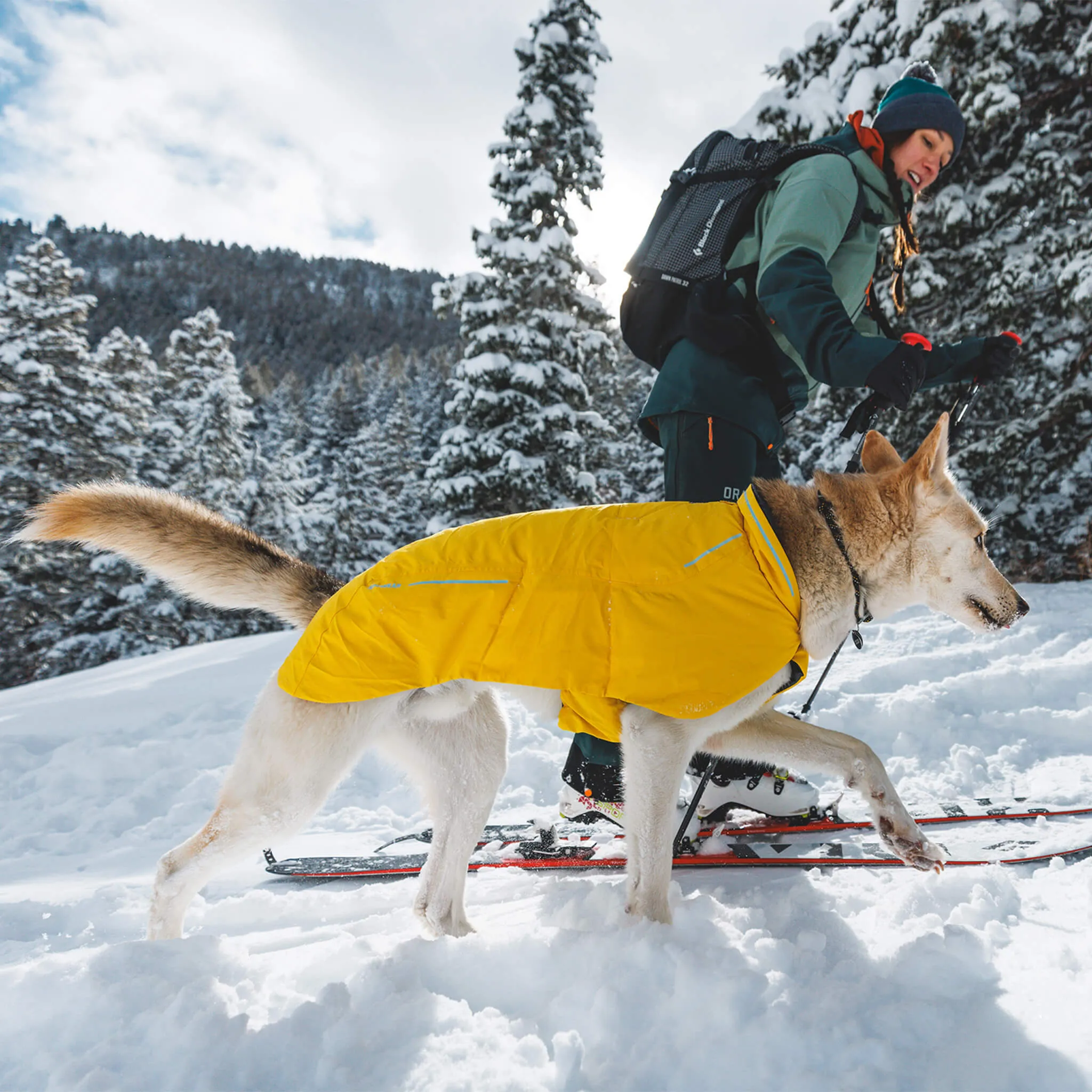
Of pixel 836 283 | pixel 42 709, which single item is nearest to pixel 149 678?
pixel 42 709

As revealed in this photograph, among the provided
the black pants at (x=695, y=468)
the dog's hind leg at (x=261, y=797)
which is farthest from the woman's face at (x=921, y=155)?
the dog's hind leg at (x=261, y=797)

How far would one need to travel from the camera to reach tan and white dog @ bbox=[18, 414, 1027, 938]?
6.84 ft

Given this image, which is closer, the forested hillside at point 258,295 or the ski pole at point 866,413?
the ski pole at point 866,413

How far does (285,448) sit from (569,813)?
106ft

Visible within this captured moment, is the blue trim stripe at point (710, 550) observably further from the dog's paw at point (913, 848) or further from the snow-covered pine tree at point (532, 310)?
the snow-covered pine tree at point (532, 310)

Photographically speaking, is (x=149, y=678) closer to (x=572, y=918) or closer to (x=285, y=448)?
(x=572, y=918)

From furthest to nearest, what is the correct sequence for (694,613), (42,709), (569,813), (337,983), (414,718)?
(42,709) < (569,813) < (414,718) < (694,613) < (337,983)

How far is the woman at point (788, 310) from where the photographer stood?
7.27 ft

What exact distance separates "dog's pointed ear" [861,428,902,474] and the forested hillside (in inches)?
3318

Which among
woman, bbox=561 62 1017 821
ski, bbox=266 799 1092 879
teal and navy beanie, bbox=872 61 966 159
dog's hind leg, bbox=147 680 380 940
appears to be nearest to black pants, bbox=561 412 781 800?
woman, bbox=561 62 1017 821

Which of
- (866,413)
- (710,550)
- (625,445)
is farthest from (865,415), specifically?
(625,445)

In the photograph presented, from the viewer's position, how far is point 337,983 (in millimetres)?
1615

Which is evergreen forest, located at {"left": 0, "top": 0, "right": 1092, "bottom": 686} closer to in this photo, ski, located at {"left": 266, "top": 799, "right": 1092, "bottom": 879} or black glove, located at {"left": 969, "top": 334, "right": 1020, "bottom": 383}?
ski, located at {"left": 266, "top": 799, "right": 1092, "bottom": 879}

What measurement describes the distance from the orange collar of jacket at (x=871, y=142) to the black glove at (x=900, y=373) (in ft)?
3.18
